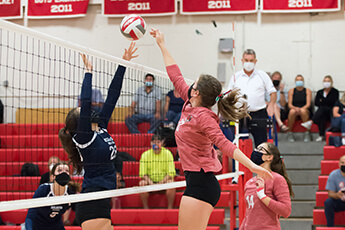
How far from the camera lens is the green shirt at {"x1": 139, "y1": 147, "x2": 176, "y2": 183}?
783 cm

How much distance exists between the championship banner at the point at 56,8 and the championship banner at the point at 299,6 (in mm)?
4751

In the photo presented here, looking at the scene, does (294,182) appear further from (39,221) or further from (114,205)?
(39,221)

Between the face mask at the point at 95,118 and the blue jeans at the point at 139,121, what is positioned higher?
the face mask at the point at 95,118

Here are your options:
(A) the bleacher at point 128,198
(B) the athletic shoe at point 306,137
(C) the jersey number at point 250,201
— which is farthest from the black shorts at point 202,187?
(B) the athletic shoe at point 306,137

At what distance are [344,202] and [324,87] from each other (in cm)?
411

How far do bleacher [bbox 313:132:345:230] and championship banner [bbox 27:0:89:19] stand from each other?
23.2 ft

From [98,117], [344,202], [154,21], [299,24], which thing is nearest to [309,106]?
[299,24]

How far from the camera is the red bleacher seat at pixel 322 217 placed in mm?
7707

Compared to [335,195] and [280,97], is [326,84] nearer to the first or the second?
[280,97]

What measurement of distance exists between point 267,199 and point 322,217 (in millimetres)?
3789

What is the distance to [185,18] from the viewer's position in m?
12.5

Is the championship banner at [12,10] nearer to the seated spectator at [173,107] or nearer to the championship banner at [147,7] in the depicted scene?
the championship banner at [147,7]

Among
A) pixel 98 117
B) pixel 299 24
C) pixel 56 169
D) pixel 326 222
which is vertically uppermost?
pixel 299 24

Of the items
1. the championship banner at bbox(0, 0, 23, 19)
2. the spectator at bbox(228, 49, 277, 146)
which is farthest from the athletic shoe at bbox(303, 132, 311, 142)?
the championship banner at bbox(0, 0, 23, 19)
